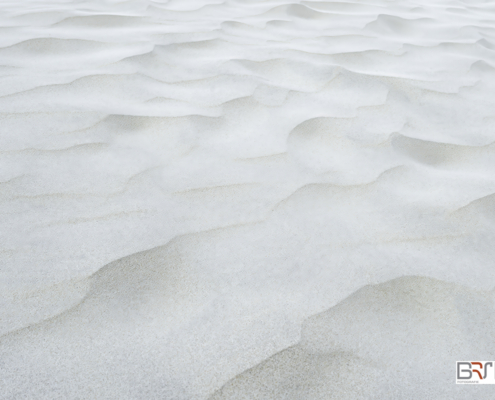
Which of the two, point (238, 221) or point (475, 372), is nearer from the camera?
point (475, 372)

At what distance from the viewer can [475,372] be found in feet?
2.53

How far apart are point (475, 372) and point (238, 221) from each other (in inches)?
21.5

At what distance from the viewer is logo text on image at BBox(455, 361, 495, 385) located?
75cm

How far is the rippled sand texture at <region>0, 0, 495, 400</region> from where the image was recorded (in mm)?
746

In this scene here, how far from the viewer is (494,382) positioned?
761mm

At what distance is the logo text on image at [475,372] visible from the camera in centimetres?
75

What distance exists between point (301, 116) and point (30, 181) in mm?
→ 828

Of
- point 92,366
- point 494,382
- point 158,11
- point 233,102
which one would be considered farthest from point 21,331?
point 158,11

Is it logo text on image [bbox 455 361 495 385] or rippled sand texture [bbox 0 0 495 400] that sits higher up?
rippled sand texture [bbox 0 0 495 400]

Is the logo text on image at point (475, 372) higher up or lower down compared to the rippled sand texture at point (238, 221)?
lower down

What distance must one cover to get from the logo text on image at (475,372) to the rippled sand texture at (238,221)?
1cm

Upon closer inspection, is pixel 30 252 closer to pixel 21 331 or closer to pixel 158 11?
pixel 21 331

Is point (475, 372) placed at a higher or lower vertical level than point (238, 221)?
lower

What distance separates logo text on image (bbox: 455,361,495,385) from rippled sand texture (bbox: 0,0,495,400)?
0.04 ft
